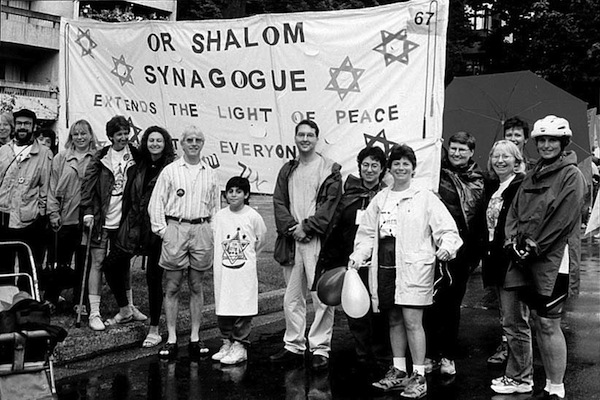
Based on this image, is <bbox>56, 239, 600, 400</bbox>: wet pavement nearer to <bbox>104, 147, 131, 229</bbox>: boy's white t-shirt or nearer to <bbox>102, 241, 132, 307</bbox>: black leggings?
<bbox>102, 241, 132, 307</bbox>: black leggings

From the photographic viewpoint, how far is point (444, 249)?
5887mm

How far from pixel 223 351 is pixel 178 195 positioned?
141 cm

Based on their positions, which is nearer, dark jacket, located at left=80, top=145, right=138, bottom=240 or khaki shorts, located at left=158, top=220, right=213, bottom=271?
khaki shorts, located at left=158, top=220, right=213, bottom=271

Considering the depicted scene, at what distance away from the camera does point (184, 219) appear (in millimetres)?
7016

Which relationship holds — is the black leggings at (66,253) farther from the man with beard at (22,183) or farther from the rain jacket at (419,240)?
the rain jacket at (419,240)

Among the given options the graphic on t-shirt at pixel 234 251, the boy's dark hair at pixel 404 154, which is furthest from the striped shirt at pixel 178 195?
the boy's dark hair at pixel 404 154

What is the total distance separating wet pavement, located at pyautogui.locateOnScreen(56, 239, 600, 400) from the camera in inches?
240

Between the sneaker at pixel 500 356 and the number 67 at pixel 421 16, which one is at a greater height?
the number 67 at pixel 421 16

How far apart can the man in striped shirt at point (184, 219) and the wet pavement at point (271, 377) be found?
46cm

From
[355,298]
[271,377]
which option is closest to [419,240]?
[355,298]

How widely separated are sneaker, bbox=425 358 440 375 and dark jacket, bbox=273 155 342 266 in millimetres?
1360

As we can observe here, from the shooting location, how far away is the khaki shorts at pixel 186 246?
696cm

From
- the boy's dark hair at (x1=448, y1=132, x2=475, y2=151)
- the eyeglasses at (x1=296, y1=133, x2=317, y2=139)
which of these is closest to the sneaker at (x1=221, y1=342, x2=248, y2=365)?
the eyeglasses at (x1=296, y1=133, x2=317, y2=139)

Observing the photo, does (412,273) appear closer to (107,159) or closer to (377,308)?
(377,308)
